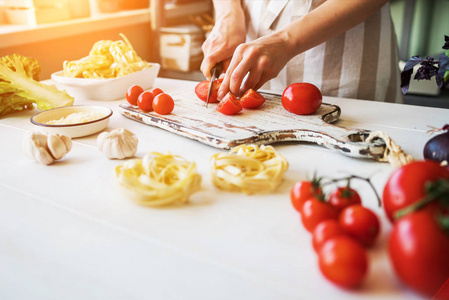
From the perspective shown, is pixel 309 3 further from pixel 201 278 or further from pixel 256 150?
pixel 201 278

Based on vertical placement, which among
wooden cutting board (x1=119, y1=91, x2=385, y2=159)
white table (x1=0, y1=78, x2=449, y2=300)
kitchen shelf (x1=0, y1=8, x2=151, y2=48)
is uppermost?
kitchen shelf (x1=0, y1=8, x2=151, y2=48)

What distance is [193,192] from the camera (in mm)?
863

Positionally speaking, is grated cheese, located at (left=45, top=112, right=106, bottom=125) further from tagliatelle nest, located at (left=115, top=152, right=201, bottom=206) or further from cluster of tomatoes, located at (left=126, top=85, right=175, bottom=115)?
tagliatelle nest, located at (left=115, top=152, right=201, bottom=206)

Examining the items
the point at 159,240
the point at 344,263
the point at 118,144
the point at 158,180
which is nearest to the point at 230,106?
the point at 118,144

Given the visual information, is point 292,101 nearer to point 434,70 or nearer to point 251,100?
point 251,100

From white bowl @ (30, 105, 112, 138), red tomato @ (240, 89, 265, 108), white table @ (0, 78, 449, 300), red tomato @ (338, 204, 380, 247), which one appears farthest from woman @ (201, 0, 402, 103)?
red tomato @ (338, 204, 380, 247)

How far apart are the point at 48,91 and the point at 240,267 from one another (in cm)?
107

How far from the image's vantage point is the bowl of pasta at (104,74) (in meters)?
1.60

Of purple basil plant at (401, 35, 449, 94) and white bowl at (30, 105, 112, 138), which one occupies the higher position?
purple basil plant at (401, 35, 449, 94)

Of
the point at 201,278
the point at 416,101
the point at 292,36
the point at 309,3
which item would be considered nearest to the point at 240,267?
the point at 201,278

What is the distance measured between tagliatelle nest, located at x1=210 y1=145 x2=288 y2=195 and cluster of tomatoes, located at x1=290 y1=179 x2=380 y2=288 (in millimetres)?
97

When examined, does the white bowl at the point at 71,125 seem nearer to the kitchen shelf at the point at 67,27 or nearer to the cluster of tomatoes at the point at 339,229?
the cluster of tomatoes at the point at 339,229

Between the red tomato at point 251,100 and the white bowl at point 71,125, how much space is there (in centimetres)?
42

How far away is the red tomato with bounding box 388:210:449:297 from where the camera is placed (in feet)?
1.74
